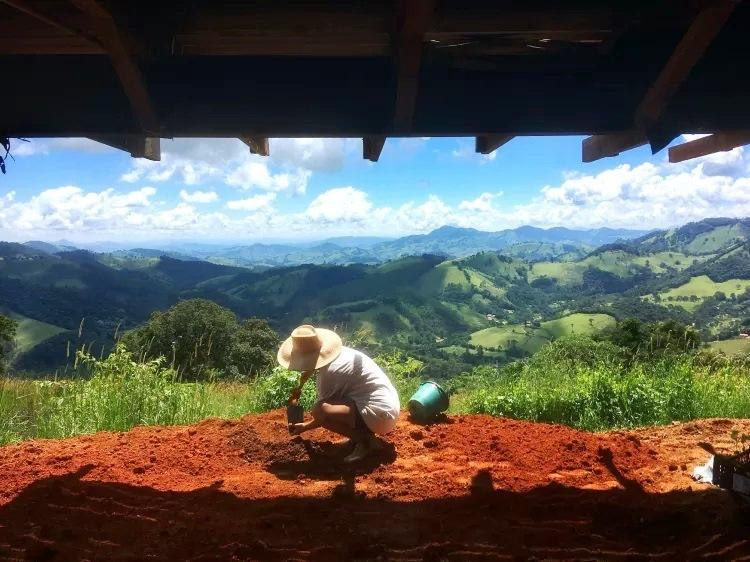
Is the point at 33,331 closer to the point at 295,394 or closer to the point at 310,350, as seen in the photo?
the point at 295,394

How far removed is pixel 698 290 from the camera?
11838 centimetres

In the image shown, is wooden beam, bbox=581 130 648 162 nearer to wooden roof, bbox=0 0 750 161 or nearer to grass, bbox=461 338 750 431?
wooden roof, bbox=0 0 750 161

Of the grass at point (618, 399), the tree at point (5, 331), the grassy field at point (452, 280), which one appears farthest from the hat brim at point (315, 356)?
the grassy field at point (452, 280)

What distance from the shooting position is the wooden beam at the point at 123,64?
2531mm

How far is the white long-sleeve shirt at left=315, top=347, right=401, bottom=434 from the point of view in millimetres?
4109

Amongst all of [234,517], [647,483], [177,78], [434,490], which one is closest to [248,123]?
[177,78]

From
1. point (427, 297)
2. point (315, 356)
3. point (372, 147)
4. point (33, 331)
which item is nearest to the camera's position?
point (372, 147)

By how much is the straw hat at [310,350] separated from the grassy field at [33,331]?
9052 cm

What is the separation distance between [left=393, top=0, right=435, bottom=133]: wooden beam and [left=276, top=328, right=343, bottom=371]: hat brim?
1.77 metres

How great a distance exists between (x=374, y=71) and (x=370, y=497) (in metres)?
2.75

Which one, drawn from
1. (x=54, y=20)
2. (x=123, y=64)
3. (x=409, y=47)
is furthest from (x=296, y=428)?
(x=54, y=20)

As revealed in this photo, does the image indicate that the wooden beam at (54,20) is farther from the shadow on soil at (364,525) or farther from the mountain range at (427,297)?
the mountain range at (427,297)

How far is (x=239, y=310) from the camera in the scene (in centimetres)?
10525

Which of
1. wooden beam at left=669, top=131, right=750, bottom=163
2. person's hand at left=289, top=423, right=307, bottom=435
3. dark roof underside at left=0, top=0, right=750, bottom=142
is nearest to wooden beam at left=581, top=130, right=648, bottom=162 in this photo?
dark roof underside at left=0, top=0, right=750, bottom=142
